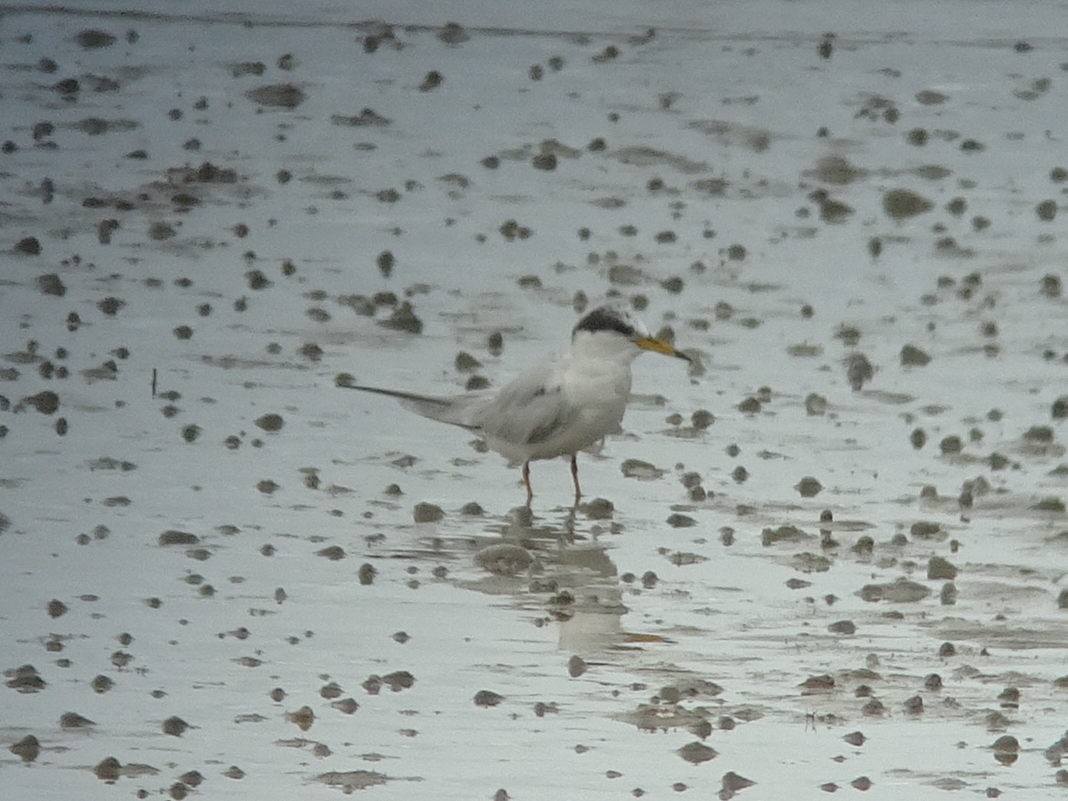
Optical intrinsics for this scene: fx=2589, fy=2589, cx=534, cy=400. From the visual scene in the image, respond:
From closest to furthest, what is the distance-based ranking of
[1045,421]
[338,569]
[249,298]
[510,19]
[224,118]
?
[338,569], [1045,421], [249,298], [224,118], [510,19]

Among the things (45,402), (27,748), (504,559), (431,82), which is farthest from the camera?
(431,82)

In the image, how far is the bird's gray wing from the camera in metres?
12.0

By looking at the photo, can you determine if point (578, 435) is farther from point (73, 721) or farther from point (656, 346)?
point (73, 721)

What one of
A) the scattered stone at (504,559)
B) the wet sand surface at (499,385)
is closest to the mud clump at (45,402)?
the wet sand surface at (499,385)

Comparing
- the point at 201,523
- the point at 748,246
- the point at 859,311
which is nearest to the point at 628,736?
the point at 201,523

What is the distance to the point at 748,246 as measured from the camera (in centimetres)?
1650

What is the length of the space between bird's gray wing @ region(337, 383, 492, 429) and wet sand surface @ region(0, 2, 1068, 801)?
209mm

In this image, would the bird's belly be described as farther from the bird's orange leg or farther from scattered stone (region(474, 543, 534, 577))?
scattered stone (region(474, 543, 534, 577))

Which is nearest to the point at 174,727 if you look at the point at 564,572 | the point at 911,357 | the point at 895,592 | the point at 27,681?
the point at 27,681

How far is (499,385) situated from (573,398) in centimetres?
154

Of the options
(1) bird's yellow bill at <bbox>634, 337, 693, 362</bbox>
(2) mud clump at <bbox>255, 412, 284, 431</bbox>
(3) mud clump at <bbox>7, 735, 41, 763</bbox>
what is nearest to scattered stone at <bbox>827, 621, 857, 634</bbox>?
(1) bird's yellow bill at <bbox>634, 337, 693, 362</bbox>

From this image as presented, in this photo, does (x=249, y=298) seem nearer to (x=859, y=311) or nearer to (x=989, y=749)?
(x=859, y=311)

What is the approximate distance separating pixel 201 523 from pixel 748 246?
6.71 m

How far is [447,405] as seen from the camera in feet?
39.9
